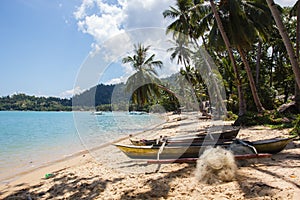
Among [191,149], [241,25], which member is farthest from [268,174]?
[241,25]

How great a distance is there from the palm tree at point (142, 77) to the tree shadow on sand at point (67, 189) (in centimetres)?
1638

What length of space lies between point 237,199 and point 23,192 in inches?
218

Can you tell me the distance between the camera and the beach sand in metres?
4.25

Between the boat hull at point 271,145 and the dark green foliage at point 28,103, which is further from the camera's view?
the dark green foliage at point 28,103

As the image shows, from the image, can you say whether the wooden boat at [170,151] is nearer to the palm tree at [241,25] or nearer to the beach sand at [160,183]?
the beach sand at [160,183]

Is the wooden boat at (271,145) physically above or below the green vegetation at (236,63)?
below

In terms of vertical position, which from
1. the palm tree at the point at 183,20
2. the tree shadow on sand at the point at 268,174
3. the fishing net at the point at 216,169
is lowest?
the tree shadow on sand at the point at 268,174

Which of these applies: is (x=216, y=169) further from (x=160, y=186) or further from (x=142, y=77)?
(x=142, y=77)

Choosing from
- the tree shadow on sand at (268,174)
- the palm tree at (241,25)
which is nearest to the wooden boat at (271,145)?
the tree shadow on sand at (268,174)

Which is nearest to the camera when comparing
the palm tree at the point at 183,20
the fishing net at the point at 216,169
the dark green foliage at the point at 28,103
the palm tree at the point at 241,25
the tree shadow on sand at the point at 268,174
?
the tree shadow on sand at the point at 268,174

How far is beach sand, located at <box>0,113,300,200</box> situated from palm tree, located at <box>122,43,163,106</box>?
50.7 feet

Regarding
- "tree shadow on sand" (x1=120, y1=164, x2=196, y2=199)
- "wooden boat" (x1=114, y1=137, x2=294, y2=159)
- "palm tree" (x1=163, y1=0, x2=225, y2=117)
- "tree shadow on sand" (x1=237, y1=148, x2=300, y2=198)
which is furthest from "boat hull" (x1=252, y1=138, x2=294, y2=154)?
"palm tree" (x1=163, y1=0, x2=225, y2=117)

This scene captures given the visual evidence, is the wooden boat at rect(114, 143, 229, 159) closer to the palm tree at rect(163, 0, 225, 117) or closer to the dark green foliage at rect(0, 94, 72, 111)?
the palm tree at rect(163, 0, 225, 117)

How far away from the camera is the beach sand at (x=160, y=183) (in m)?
4.25
